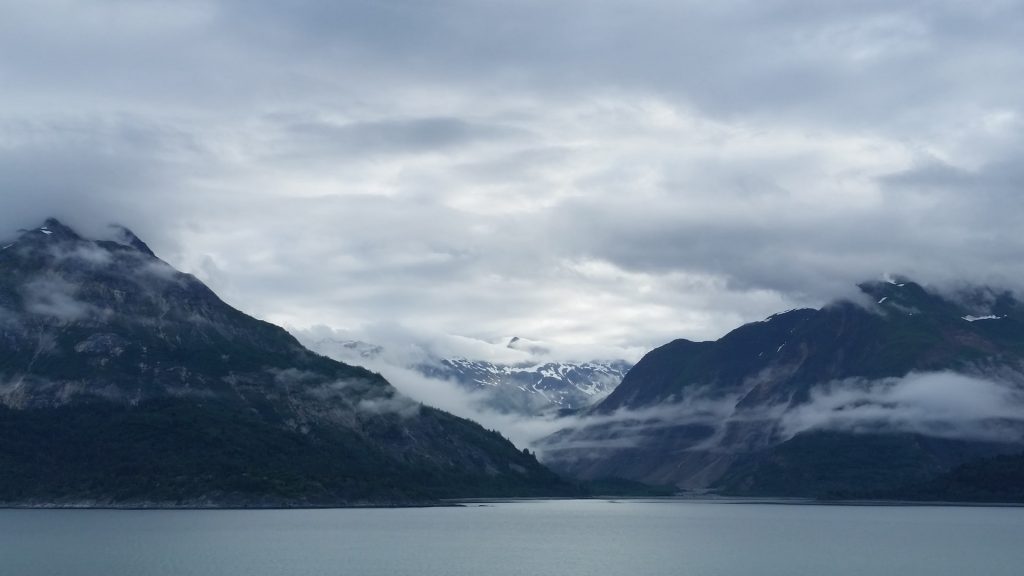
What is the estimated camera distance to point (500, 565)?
195m

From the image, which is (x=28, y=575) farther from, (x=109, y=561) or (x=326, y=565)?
(x=326, y=565)

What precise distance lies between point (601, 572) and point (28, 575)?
8167 cm

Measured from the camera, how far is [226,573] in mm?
175000

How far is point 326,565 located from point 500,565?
27.5m

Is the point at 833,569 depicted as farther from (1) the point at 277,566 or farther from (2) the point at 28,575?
(2) the point at 28,575

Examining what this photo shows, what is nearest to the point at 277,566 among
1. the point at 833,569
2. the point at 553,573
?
the point at 553,573

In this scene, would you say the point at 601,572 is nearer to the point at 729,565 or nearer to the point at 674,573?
the point at 674,573

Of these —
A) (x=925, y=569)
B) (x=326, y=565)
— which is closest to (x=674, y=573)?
(x=925, y=569)

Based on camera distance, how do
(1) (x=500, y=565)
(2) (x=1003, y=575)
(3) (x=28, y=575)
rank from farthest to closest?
(1) (x=500, y=565)
(2) (x=1003, y=575)
(3) (x=28, y=575)

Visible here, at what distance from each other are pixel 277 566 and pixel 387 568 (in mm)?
16864

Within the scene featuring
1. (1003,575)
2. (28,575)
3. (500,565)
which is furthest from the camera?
A: (500,565)

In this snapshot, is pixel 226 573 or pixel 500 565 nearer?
pixel 226 573

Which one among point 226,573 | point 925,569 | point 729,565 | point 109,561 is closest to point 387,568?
point 226,573

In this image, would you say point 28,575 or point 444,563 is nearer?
point 28,575
